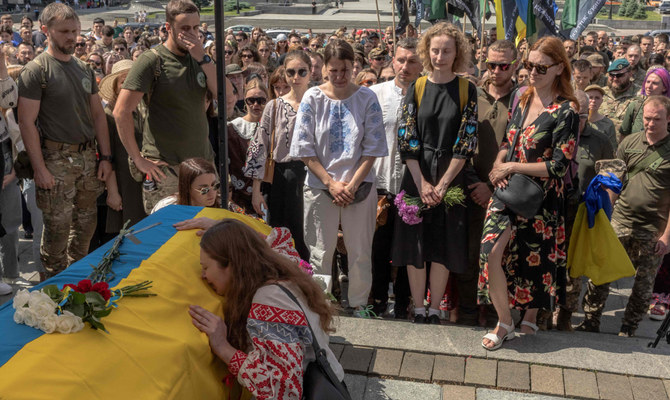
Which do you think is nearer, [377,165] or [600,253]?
[600,253]

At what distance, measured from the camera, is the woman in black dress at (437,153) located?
190 inches

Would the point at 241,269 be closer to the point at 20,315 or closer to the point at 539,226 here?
the point at 20,315

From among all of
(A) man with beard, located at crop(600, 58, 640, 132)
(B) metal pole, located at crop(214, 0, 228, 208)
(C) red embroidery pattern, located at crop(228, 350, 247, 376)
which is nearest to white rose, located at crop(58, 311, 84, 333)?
(C) red embroidery pattern, located at crop(228, 350, 247, 376)

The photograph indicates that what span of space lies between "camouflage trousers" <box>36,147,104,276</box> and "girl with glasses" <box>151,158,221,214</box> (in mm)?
1280

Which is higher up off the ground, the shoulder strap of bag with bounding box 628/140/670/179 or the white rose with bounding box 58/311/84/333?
the white rose with bounding box 58/311/84/333

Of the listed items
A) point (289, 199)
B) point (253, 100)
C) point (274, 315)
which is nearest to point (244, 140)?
point (253, 100)

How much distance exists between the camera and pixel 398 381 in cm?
405

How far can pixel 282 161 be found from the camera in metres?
5.49

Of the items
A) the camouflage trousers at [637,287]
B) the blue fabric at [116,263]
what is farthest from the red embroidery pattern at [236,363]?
the camouflage trousers at [637,287]

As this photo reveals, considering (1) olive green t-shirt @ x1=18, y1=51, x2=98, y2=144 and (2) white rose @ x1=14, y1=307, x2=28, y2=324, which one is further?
(1) olive green t-shirt @ x1=18, y1=51, x2=98, y2=144

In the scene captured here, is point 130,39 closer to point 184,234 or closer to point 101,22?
point 101,22

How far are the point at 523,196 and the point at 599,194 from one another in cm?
81

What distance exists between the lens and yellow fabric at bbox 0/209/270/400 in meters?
2.24

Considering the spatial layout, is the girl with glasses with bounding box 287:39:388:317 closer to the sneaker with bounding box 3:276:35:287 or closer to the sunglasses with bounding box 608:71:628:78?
the sneaker with bounding box 3:276:35:287
